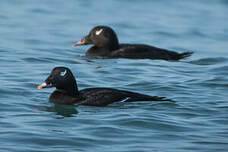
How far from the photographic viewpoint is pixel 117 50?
1614 cm

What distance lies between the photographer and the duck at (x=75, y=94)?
10.7 m

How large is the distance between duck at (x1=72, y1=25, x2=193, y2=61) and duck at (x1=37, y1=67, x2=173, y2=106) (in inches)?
191

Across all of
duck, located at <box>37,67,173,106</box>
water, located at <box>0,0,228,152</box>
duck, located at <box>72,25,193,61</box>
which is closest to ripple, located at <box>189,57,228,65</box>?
water, located at <box>0,0,228,152</box>

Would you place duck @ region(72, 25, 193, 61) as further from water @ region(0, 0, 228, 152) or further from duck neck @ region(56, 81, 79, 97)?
duck neck @ region(56, 81, 79, 97)

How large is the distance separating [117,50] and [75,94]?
535 cm

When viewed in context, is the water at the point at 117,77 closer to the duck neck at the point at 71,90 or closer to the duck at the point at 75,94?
the duck at the point at 75,94

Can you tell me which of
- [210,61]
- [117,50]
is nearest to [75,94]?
[117,50]

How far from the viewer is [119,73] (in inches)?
558

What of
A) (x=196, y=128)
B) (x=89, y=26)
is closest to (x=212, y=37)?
(x=89, y=26)

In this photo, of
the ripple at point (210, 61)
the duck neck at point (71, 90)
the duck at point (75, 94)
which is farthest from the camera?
the ripple at point (210, 61)

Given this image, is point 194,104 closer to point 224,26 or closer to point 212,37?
point 212,37

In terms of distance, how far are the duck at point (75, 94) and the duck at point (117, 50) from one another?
15.9ft

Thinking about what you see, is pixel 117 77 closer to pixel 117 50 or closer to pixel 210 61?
pixel 117 50

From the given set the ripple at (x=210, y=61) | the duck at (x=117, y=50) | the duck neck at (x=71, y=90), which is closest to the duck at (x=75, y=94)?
the duck neck at (x=71, y=90)
